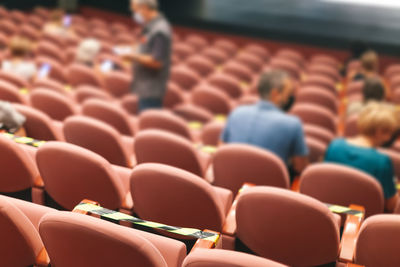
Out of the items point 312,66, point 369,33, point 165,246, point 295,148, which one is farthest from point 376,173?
point 369,33

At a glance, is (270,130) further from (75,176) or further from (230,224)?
(75,176)

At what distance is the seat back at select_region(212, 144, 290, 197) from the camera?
148 centimetres

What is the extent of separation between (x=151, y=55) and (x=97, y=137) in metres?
1.27

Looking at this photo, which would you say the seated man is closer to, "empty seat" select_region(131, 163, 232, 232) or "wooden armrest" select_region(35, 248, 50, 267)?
"empty seat" select_region(131, 163, 232, 232)

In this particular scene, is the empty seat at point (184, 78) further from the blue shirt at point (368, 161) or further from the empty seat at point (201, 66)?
the blue shirt at point (368, 161)

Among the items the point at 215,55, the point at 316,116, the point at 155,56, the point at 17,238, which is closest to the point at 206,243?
the point at 17,238

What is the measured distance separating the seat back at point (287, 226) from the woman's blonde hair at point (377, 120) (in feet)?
2.31

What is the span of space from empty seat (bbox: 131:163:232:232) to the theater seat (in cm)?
38

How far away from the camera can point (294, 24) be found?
20.4 ft

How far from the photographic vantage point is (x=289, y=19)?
21.1ft

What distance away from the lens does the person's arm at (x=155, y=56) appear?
8.95 feet

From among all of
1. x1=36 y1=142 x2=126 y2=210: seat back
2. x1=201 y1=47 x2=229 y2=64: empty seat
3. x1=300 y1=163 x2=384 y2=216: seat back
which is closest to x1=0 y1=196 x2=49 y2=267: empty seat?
x1=36 y1=142 x2=126 y2=210: seat back

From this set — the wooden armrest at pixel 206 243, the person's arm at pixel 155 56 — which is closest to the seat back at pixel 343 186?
the wooden armrest at pixel 206 243

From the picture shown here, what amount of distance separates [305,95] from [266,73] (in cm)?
143
